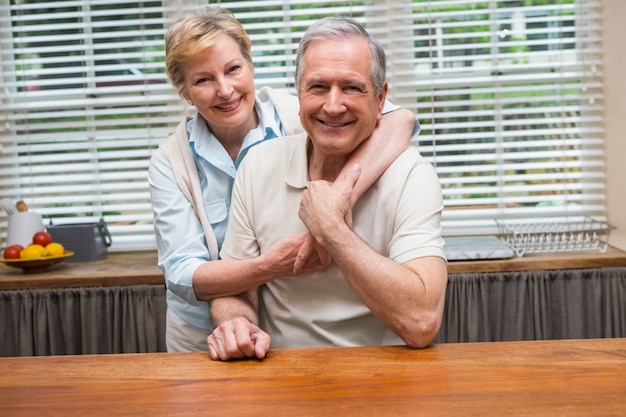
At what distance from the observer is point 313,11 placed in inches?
143

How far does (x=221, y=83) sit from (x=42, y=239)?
5.43 feet

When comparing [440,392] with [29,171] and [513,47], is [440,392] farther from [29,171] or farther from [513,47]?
[29,171]

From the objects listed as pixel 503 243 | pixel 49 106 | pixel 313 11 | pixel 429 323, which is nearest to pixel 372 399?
pixel 429 323

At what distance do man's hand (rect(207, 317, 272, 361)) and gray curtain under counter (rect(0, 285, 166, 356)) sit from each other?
5.03 feet

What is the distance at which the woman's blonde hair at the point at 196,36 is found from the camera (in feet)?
6.48

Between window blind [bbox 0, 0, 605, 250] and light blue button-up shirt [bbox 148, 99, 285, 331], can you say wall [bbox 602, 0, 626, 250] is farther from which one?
light blue button-up shirt [bbox 148, 99, 285, 331]

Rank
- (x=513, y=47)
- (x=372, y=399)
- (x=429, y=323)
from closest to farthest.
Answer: (x=372, y=399), (x=429, y=323), (x=513, y=47)

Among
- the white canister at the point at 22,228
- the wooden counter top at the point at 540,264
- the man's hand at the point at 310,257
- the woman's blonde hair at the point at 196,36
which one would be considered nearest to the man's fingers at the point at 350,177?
the man's hand at the point at 310,257

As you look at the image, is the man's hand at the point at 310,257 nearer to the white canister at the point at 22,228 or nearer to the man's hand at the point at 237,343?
the man's hand at the point at 237,343

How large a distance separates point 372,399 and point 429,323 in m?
0.32

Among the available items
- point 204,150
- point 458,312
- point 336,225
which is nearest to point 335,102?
point 336,225

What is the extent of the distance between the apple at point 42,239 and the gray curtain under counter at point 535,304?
1693 millimetres

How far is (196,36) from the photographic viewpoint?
77.8 inches

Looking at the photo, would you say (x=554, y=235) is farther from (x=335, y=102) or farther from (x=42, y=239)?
(x=42, y=239)
